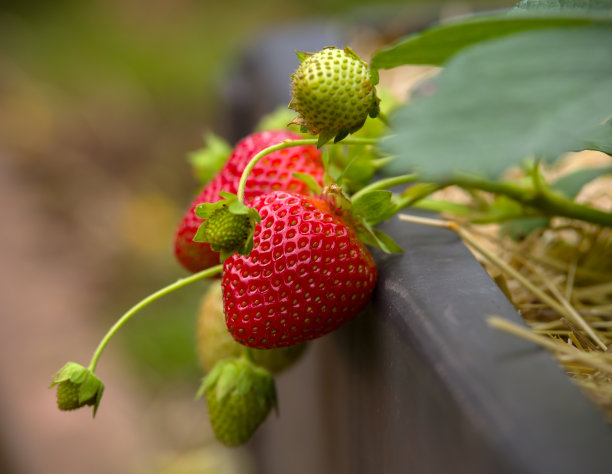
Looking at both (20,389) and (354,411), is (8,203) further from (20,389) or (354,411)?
(354,411)

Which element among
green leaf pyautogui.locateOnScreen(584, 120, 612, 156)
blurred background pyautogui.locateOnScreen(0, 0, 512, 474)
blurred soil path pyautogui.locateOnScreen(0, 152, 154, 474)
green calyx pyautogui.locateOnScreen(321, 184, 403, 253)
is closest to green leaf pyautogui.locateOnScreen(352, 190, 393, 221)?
green calyx pyautogui.locateOnScreen(321, 184, 403, 253)

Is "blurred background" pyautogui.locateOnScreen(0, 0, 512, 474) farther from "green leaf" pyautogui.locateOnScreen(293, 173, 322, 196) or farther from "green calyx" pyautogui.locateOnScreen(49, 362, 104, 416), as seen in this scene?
"green calyx" pyautogui.locateOnScreen(49, 362, 104, 416)

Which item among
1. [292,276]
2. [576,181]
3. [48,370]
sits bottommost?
[48,370]

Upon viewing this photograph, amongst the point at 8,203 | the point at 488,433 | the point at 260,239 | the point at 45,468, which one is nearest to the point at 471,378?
the point at 488,433

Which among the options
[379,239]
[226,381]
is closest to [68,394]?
[226,381]

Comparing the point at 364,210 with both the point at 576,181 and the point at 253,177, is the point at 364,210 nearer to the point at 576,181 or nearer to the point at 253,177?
the point at 253,177

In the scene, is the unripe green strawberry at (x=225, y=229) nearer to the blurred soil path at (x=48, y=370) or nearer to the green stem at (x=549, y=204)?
the green stem at (x=549, y=204)
